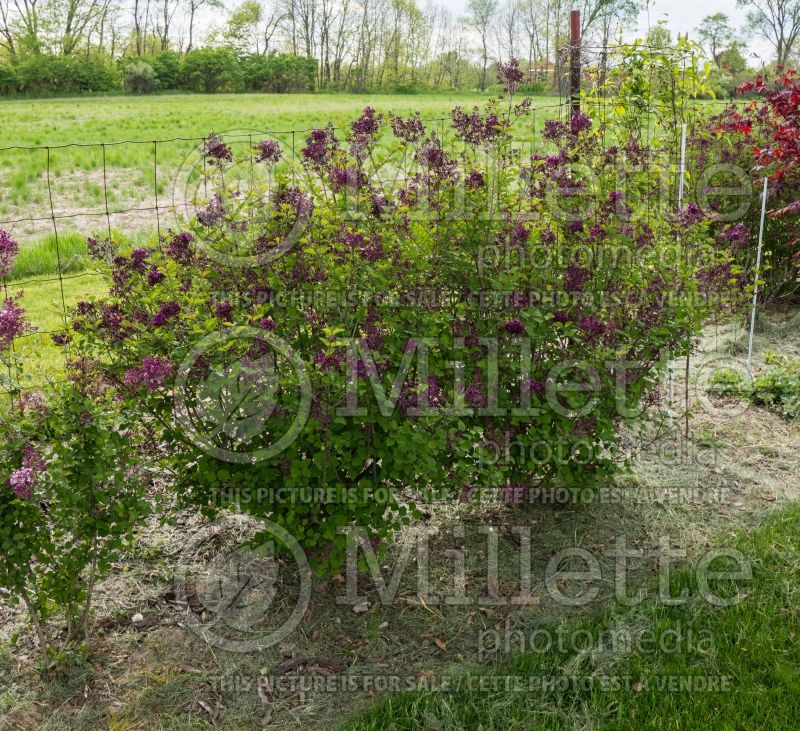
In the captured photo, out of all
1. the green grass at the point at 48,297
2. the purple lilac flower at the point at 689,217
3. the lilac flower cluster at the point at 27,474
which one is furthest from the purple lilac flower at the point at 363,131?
the green grass at the point at 48,297

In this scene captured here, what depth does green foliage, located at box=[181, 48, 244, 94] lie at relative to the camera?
3994 cm

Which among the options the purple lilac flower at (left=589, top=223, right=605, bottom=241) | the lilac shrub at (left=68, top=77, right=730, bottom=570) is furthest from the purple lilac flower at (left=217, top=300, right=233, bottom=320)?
the purple lilac flower at (left=589, top=223, right=605, bottom=241)

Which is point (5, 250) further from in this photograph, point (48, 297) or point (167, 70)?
point (167, 70)

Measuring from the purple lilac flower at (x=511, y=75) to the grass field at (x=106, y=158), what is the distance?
663 millimetres

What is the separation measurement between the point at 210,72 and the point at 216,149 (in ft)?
137

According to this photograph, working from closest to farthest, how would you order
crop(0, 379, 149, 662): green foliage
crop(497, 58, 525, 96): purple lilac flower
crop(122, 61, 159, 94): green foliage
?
crop(0, 379, 149, 662): green foliage, crop(497, 58, 525, 96): purple lilac flower, crop(122, 61, 159, 94): green foliage

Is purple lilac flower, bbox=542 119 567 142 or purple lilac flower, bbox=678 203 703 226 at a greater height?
purple lilac flower, bbox=542 119 567 142

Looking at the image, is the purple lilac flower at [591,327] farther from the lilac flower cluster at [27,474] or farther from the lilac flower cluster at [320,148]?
the lilac flower cluster at [27,474]

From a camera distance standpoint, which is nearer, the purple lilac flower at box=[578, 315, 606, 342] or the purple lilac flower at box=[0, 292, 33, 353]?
the purple lilac flower at box=[0, 292, 33, 353]

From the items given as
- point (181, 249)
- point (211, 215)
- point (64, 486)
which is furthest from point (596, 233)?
point (64, 486)

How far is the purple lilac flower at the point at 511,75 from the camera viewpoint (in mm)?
3094

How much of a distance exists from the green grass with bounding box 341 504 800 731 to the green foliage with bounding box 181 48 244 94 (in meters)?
42.3

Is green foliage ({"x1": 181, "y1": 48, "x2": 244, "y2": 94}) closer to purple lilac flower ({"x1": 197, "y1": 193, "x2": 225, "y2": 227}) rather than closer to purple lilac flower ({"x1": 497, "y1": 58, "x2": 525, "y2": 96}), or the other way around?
purple lilac flower ({"x1": 497, "y1": 58, "x2": 525, "y2": 96})

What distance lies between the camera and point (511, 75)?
309cm
